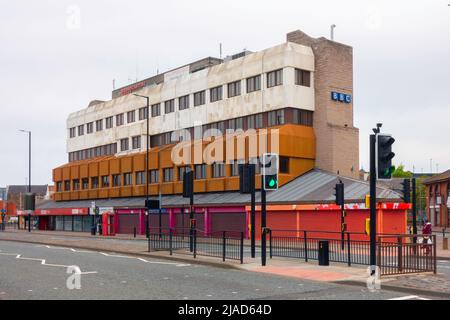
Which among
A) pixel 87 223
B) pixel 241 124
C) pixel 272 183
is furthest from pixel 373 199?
pixel 87 223

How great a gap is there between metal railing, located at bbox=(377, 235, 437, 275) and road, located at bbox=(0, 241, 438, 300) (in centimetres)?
Answer: 196

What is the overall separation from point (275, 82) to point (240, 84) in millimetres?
4157

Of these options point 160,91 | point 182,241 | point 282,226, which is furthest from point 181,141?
point 182,241

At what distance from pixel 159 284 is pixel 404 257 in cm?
663

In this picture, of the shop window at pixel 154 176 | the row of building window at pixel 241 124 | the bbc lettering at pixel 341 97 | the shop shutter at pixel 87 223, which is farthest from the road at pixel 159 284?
the shop shutter at pixel 87 223

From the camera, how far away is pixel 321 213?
37219mm

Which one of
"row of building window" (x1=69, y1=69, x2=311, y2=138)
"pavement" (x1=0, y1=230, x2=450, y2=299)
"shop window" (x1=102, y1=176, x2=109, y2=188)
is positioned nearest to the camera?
"pavement" (x1=0, y1=230, x2=450, y2=299)

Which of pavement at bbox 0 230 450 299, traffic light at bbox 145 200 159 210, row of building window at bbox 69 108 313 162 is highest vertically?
row of building window at bbox 69 108 313 162

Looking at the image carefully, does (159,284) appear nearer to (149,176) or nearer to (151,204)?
(151,204)

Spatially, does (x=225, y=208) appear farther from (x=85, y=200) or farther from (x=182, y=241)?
(x=85, y=200)

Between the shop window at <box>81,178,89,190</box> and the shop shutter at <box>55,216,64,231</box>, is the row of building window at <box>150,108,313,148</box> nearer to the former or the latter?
the shop window at <box>81,178,89,190</box>

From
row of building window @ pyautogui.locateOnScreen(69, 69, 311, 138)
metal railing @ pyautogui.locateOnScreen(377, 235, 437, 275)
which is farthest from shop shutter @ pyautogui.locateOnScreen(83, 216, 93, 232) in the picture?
metal railing @ pyautogui.locateOnScreen(377, 235, 437, 275)

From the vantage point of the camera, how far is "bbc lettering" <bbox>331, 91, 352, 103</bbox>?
4476 centimetres

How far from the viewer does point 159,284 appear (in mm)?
14195
